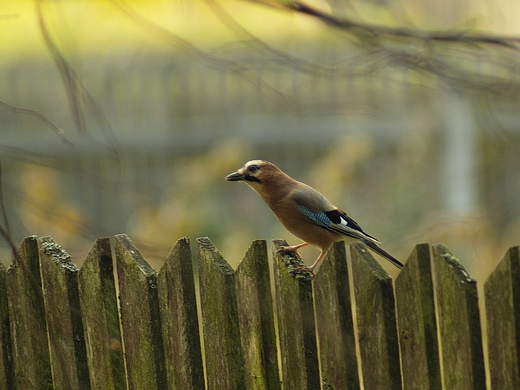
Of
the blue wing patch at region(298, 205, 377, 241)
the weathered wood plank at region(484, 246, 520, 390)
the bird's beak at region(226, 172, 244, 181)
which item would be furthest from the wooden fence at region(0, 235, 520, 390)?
the bird's beak at region(226, 172, 244, 181)

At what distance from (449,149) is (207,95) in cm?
307

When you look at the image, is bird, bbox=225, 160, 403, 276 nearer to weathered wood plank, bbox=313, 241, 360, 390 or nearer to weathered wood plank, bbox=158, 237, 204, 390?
weathered wood plank, bbox=158, 237, 204, 390

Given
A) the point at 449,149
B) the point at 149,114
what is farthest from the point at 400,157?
the point at 149,114

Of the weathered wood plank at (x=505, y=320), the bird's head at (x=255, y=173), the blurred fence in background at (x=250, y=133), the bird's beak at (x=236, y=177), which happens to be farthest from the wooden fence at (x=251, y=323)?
the blurred fence in background at (x=250, y=133)

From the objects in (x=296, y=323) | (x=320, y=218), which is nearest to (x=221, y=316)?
(x=296, y=323)

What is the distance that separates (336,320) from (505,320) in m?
0.54

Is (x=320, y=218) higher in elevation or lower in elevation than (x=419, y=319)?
higher

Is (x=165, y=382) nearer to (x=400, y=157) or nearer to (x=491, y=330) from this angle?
(x=491, y=330)

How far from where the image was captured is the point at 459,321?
93.2 inches

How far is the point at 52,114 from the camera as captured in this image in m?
9.97

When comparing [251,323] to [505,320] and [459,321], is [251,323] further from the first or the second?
[505,320]

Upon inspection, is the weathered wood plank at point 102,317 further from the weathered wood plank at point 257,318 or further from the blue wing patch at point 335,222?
the blue wing patch at point 335,222

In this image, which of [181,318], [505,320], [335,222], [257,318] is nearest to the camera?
[505,320]

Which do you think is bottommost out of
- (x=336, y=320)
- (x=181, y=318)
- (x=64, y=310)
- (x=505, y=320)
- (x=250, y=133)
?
(x=505, y=320)
